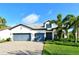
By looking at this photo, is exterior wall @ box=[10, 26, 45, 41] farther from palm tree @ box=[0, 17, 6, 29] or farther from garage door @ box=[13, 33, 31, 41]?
palm tree @ box=[0, 17, 6, 29]

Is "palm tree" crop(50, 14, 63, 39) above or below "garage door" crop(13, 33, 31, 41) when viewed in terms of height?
above

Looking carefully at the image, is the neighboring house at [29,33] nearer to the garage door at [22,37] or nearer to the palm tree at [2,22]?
the garage door at [22,37]

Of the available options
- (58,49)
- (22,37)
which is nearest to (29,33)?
(22,37)

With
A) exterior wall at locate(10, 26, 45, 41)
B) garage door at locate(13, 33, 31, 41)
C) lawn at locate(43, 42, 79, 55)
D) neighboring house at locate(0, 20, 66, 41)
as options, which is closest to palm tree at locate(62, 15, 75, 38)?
neighboring house at locate(0, 20, 66, 41)

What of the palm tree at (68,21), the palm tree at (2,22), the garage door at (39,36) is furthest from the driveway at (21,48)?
the palm tree at (68,21)

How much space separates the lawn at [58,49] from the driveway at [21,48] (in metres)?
0.34

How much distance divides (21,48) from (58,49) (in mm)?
2031

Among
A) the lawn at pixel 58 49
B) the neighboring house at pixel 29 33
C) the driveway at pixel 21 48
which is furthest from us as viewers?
the neighboring house at pixel 29 33

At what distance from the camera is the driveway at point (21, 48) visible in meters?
13.8

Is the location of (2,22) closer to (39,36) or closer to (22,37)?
(22,37)

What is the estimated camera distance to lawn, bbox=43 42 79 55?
44.9ft

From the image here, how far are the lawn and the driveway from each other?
336 mm

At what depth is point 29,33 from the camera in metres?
15.1

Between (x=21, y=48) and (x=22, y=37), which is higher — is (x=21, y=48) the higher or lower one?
the lower one
